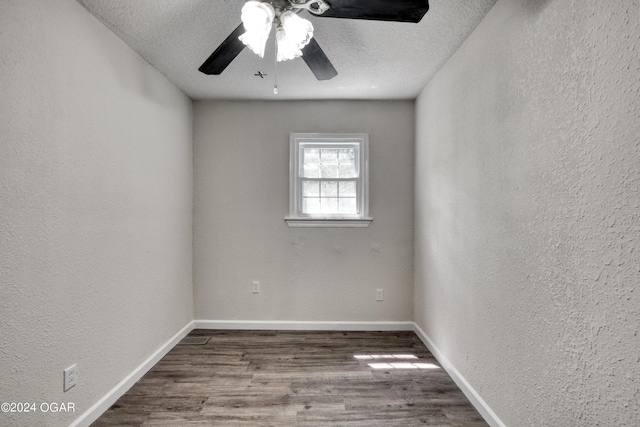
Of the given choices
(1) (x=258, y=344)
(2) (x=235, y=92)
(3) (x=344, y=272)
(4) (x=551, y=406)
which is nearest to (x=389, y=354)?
(3) (x=344, y=272)

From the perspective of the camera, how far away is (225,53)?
5.69ft

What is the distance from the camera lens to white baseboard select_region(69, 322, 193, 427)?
1905 millimetres

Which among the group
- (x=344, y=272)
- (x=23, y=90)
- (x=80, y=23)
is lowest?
(x=344, y=272)

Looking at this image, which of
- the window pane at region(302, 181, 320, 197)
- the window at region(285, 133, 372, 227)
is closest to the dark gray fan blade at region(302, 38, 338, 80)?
the window at region(285, 133, 372, 227)

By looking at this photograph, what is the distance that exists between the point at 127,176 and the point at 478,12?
2.51 m

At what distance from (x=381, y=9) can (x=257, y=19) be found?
1.72 ft

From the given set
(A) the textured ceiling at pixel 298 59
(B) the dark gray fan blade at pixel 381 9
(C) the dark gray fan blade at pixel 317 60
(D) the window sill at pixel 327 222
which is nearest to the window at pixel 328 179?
(D) the window sill at pixel 327 222

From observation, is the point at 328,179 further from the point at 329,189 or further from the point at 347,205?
the point at 347,205

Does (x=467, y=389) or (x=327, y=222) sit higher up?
(x=327, y=222)

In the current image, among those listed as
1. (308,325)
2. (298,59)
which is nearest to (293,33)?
(298,59)

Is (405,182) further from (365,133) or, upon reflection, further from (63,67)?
(63,67)

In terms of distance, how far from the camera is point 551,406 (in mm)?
1433

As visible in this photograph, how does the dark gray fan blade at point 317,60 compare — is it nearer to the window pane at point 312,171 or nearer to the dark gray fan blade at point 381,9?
the dark gray fan blade at point 381,9

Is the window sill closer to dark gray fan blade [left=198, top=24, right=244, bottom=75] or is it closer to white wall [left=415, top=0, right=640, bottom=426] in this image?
white wall [left=415, top=0, right=640, bottom=426]
